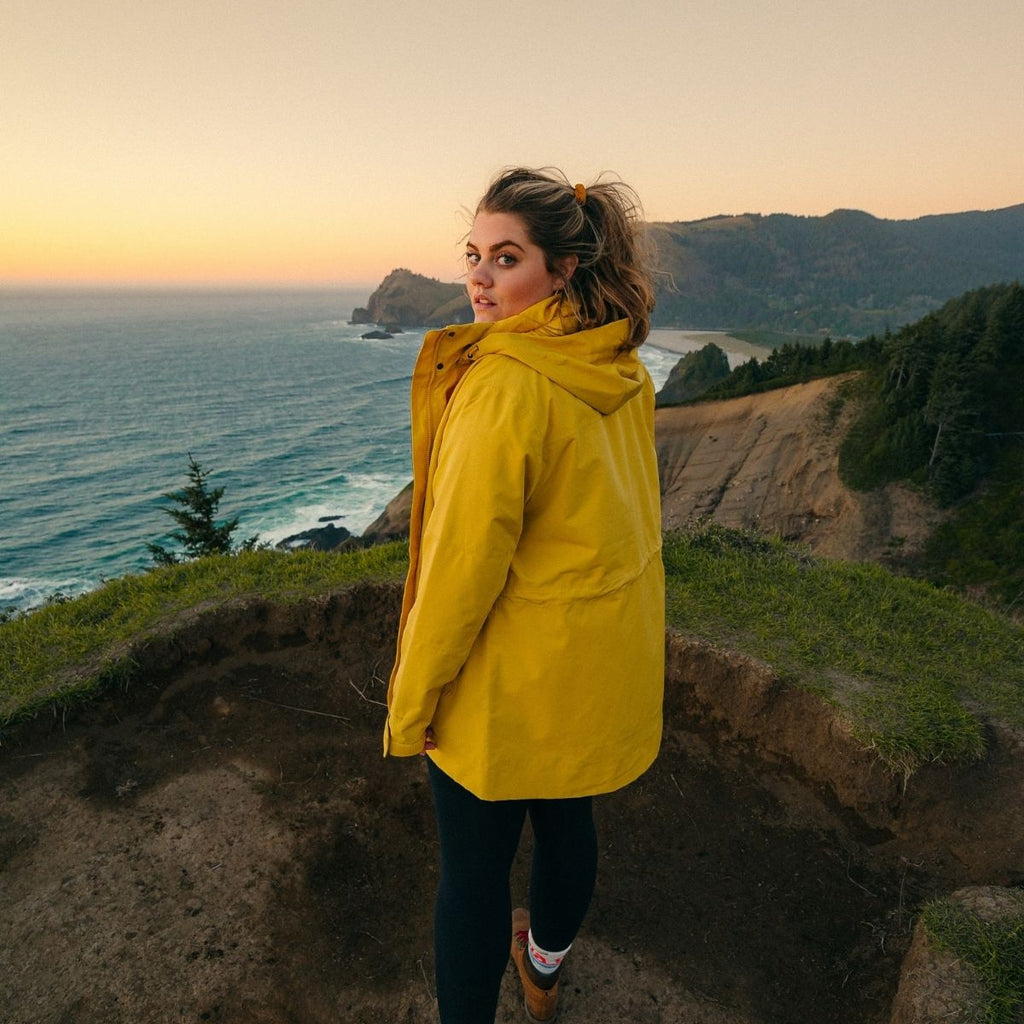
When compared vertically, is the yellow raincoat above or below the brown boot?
above

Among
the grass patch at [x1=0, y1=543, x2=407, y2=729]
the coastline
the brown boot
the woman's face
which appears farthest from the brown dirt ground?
the coastline

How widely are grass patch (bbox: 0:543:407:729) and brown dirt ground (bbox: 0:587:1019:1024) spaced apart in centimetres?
24

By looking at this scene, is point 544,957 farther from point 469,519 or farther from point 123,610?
point 123,610

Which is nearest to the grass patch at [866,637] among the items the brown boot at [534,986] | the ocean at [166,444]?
the brown boot at [534,986]

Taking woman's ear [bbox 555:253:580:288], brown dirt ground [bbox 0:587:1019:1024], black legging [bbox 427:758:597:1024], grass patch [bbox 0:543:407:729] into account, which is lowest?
brown dirt ground [bbox 0:587:1019:1024]

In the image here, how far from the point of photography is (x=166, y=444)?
49250 millimetres

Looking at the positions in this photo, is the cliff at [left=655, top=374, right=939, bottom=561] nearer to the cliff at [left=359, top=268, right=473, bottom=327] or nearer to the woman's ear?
the woman's ear

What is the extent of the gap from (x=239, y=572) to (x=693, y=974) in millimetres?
4848

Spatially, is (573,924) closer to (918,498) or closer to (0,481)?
(918,498)

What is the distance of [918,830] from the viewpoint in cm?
390

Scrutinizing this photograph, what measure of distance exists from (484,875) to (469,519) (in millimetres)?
1349

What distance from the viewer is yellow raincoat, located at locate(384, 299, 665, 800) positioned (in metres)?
1.67

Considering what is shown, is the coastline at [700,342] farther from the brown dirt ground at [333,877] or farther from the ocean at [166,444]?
the brown dirt ground at [333,877]

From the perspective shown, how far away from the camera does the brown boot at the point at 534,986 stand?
290cm
